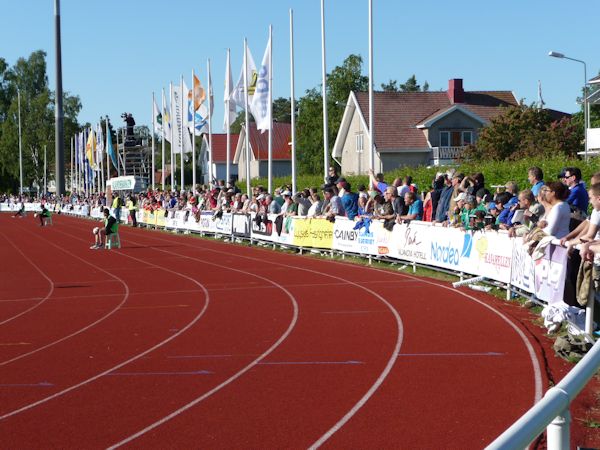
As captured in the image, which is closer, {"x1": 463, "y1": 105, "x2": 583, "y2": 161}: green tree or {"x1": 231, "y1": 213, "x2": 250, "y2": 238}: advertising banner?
{"x1": 231, "y1": 213, "x2": 250, "y2": 238}: advertising banner

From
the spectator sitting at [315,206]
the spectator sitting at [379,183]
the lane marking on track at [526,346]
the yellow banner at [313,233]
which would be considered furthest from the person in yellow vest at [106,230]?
the lane marking on track at [526,346]

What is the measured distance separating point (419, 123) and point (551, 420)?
5626cm

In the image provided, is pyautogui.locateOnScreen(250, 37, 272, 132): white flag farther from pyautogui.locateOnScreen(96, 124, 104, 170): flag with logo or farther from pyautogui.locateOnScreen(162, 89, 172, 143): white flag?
pyautogui.locateOnScreen(96, 124, 104, 170): flag with logo

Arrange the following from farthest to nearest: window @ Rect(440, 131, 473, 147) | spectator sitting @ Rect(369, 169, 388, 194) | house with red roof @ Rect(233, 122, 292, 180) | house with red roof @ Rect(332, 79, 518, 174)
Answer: house with red roof @ Rect(233, 122, 292, 180) → window @ Rect(440, 131, 473, 147) → house with red roof @ Rect(332, 79, 518, 174) → spectator sitting @ Rect(369, 169, 388, 194)

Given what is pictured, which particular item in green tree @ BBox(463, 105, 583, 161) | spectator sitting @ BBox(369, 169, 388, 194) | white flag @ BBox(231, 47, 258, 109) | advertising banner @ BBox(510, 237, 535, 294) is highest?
white flag @ BBox(231, 47, 258, 109)

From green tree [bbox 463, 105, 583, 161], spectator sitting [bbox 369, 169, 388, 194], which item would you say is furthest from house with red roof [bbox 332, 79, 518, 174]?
spectator sitting [bbox 369, 169, 388, 194]

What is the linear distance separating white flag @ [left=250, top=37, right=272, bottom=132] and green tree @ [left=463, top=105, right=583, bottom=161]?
1767 cm

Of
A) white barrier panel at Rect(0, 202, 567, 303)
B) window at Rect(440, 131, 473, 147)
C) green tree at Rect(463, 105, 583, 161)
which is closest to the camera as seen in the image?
white barrier panel at Rect(0, 202, 567, 303)

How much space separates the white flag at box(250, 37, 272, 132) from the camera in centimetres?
3238

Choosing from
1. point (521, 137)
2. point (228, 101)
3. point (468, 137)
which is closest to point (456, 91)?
point (468, 137)

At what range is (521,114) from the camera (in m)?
47.8

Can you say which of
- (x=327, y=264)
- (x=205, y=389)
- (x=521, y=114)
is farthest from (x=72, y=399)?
(x=521, y=114)

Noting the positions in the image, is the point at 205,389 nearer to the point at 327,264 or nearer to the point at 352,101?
the point at 327,264

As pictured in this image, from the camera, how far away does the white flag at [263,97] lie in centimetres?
3238
